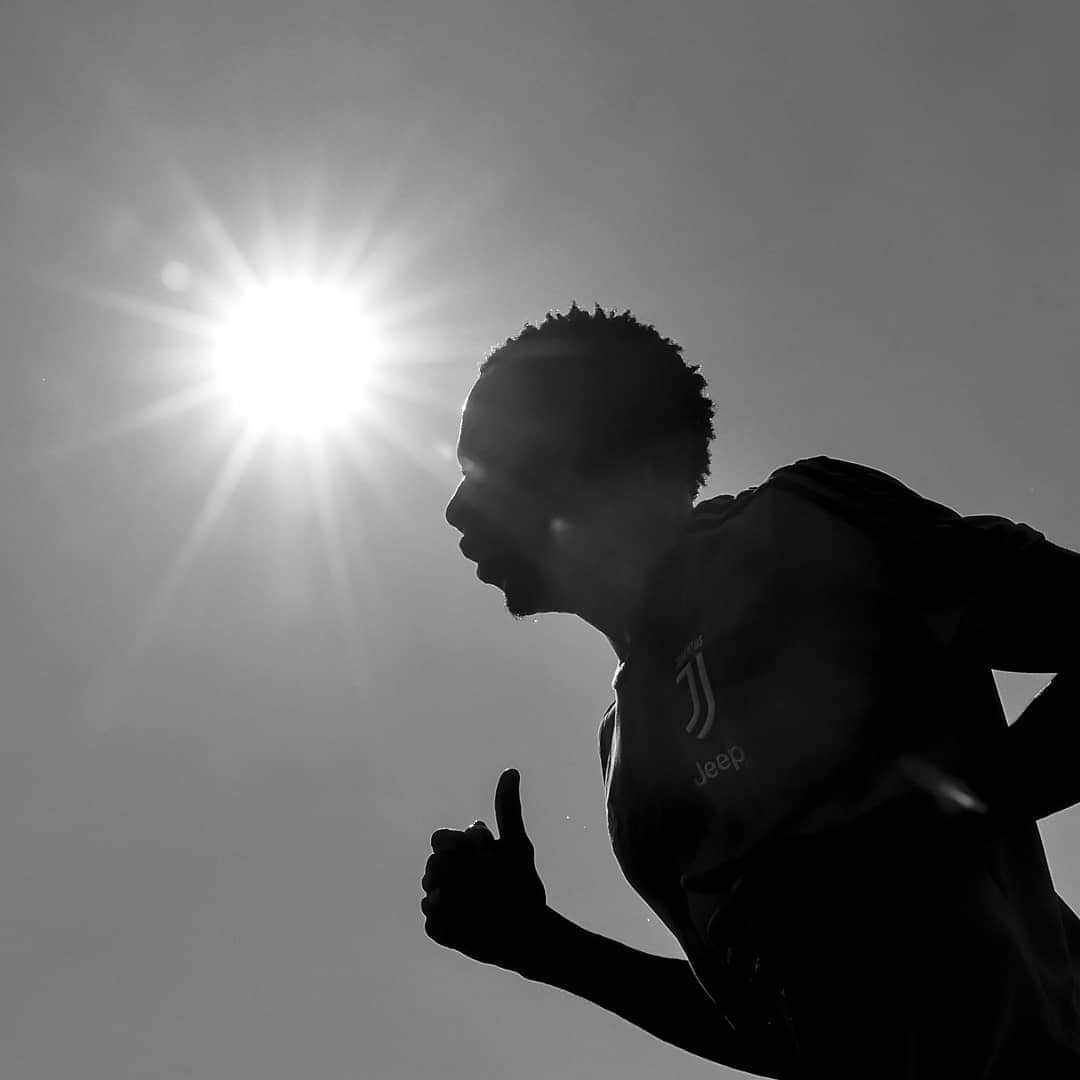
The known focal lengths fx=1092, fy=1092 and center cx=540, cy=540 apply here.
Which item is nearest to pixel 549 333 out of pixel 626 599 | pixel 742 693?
pixel 626 599

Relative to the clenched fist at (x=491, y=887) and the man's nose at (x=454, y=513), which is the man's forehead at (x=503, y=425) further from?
the clenched fist at (x=491, y=887)

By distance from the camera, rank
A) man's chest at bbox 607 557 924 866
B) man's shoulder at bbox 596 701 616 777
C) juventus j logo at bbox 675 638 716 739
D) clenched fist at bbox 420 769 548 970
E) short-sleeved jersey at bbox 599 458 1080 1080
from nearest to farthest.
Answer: short-sleeved jersey at bbox 599 458 1080 1080
man's chest at bbox 607 557 924 866
juventus j logo at bbox 675 638 716 739
clenched fist at bbox 420 769 548 970
man's shoulder at bbox 596 701 616 777

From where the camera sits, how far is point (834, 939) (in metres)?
1.79

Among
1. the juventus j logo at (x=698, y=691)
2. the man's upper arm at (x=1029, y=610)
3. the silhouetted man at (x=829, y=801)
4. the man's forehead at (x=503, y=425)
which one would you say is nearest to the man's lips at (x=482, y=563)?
the man's forehead at (x=503, y=425)

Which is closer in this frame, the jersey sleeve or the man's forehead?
the jersey sleeve

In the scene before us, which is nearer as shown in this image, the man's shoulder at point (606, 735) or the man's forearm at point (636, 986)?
the man's forearm at point (636, 986)

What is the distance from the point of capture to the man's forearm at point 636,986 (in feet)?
7.67

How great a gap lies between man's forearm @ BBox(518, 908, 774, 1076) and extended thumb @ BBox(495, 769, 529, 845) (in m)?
0.20

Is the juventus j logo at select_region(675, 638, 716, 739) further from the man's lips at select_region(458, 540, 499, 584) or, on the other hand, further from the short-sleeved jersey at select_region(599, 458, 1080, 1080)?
the man's lips at select_region(458, 540, 499, 584)

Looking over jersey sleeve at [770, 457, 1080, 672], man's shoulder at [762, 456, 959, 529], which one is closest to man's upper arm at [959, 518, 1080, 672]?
jersey sleeve at [770, 457, 1080, 672]

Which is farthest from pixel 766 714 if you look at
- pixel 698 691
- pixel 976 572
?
pixel 976 572

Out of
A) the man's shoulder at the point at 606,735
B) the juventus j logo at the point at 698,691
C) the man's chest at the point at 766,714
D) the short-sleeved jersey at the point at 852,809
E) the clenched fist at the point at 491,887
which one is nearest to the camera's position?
the short-sleeved jersey at the point at 852,809

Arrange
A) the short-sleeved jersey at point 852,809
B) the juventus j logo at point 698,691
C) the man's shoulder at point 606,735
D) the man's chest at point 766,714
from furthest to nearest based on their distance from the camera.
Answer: the man's shoulder at point 606,735 → the juventus j logo at point 698,691 → the man's chest at point 766,714 → the short-sleeved jersey at point 852,809

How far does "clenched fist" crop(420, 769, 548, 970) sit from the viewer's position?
2.26 metres
